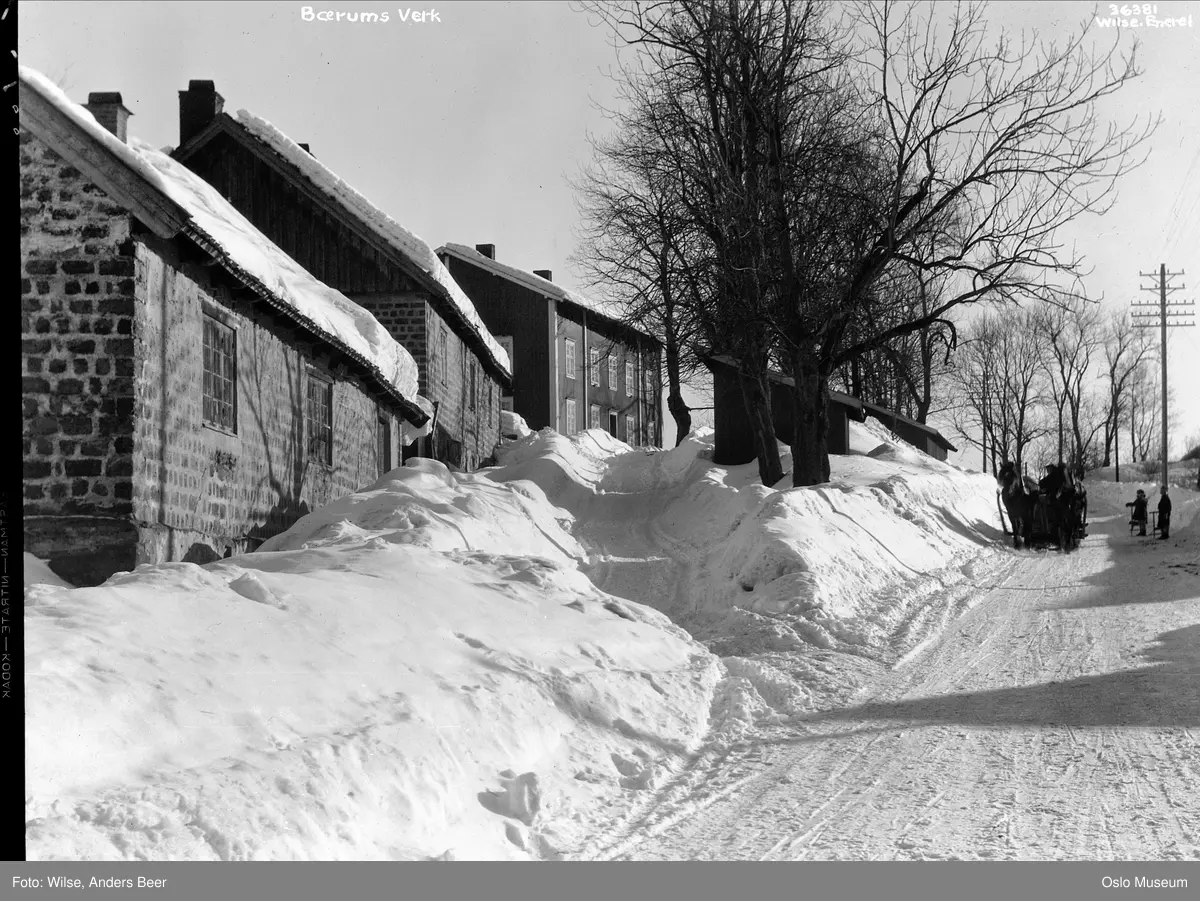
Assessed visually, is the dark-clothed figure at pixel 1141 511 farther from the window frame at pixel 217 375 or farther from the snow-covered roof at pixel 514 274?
the snow-covered roof at pixel 514 274

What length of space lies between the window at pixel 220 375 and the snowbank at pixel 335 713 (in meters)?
3.61

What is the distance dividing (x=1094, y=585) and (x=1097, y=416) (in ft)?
175

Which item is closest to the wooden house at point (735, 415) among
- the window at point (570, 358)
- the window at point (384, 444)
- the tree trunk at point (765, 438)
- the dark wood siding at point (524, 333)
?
the tree trunk at point (765, 438)

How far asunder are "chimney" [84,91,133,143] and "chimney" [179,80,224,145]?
12531 millimetres

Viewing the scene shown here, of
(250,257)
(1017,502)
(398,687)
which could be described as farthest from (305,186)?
(398,687)

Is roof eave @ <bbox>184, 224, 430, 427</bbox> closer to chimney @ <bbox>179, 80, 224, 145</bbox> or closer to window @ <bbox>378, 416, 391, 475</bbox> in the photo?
window @ <bbox>378, 416, 391, 475</bbox>

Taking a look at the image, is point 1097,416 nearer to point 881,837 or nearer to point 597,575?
point 597,575

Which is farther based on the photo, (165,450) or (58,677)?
(165,450)

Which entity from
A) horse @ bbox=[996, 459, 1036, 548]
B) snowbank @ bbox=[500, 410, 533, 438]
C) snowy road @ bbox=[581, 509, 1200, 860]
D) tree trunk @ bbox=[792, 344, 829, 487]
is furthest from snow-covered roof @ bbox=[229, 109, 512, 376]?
snowy road @ bbox=[581, 509, 1200, 860]

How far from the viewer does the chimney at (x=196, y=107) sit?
23875 mm

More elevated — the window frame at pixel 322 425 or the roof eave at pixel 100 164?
the roof eave at pixel 100 164

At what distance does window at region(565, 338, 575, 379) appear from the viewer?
140ft

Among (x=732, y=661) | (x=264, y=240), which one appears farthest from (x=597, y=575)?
(x=264, y=240)

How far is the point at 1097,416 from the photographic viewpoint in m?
63.1
